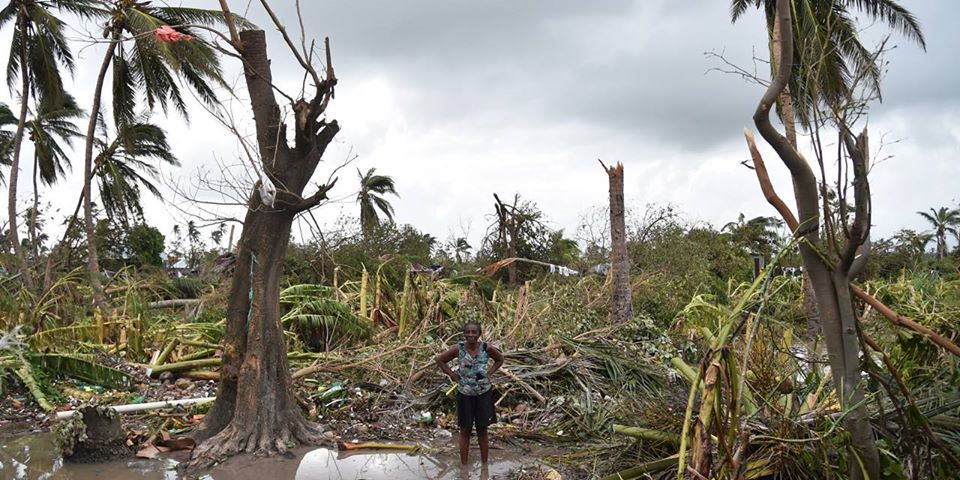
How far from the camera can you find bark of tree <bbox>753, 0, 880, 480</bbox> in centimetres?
315

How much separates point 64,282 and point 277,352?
6434 mm

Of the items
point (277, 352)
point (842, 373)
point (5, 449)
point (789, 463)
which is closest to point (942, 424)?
point (789, 463)

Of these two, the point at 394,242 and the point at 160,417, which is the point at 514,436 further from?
the point at 394,242

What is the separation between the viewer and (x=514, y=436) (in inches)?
288

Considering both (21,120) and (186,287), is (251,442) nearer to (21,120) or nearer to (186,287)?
(21,120)

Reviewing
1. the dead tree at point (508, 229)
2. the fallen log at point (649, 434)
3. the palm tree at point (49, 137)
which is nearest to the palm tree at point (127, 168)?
the palm tree at point (49, 137)

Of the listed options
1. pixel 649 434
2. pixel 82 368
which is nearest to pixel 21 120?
pixel 82 368

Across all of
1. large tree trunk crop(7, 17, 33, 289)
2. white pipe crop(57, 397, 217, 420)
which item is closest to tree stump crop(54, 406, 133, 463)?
white pipe crop(57, 397, 217, 420)

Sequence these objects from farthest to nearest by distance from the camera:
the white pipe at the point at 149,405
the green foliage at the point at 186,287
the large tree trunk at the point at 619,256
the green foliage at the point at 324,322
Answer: the green foliage at the point at 186,287, the large tree trunk at the point at 619,256, the green foliage at the point at 324,322, the white pipe at the point at 149,405

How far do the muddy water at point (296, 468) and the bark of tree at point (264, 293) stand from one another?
0.25 meters

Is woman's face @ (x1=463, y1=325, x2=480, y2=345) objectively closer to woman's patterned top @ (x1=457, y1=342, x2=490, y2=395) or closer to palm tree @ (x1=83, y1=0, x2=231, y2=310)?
woman's patterned top @ (x1=457, y1=342, x2=490, y2=395)

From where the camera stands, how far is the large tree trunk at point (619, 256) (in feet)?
34.6

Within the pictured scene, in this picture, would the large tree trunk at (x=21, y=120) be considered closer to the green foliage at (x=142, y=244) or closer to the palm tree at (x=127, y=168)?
the palm tree at (x=127, y=168)

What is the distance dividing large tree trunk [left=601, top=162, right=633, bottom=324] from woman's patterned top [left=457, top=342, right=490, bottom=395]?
15.0ft
